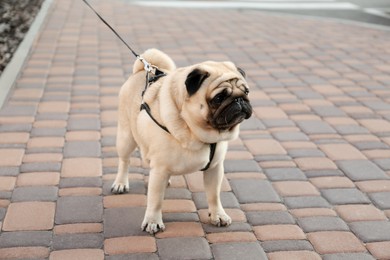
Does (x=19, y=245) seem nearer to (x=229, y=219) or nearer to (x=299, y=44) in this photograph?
(x=229, y=219)

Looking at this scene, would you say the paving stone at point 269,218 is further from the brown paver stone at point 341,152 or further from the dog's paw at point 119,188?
the brown paver stone at point 341,152

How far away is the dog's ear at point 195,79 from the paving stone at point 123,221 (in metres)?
1.01

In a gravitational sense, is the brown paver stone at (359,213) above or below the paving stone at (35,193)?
above

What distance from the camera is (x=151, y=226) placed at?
353 cm

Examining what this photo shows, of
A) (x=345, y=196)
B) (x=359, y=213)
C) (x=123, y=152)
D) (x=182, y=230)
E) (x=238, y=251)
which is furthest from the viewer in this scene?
(x=345, y=196)

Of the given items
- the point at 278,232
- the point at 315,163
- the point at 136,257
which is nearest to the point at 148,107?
the point at 136,257

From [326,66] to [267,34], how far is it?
2.17 metres

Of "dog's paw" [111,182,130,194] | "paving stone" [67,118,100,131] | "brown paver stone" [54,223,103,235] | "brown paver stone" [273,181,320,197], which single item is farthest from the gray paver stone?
"paving stone" [67,118,100,131]

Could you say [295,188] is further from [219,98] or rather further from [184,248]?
[219,98]

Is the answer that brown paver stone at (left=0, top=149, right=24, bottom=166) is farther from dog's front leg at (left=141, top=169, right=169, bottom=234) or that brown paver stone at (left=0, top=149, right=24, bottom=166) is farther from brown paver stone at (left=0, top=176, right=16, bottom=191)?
dog's front leg at (left=141, top=169, right=169, bottom=234)

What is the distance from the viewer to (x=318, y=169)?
457 centimetres

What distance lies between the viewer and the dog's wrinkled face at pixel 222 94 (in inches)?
120

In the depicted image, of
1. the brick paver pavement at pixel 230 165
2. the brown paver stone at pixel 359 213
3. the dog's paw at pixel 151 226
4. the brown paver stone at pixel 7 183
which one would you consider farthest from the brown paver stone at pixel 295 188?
the brown paver stone at pixel 7 183

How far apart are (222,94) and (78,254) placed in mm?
1221
